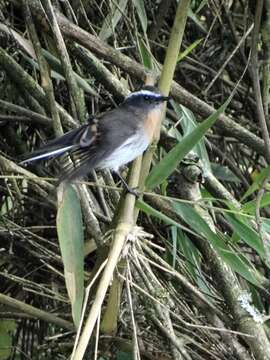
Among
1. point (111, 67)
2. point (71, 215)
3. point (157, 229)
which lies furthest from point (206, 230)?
point (111, 67)

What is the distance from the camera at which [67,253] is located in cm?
176

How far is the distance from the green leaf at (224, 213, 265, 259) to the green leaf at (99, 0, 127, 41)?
0.80 m

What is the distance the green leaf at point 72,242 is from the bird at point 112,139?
0.23 feet

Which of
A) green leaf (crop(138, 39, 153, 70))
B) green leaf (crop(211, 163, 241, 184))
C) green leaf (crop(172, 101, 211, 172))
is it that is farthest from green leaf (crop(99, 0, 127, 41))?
green leaf (crop(211, 163, 241, 184))

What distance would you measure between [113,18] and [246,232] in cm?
90

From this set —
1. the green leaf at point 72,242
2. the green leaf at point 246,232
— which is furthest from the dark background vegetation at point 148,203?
the green leaf at point 72,242

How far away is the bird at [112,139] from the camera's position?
1.86 metres

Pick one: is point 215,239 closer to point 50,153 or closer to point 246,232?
point 246,232

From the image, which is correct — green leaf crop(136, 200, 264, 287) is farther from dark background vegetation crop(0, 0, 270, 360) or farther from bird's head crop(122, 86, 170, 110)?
bird's head crop(122, 86, 170, 110)

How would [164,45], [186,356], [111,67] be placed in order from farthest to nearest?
[164,45] < [111,67] < [186,356]

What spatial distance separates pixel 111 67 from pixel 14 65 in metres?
0.34

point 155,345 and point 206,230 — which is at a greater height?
point 206,230

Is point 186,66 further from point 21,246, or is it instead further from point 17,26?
point 21,246

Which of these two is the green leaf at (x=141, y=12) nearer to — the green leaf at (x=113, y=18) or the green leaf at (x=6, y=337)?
the green leaf at (x=113, y=18)
